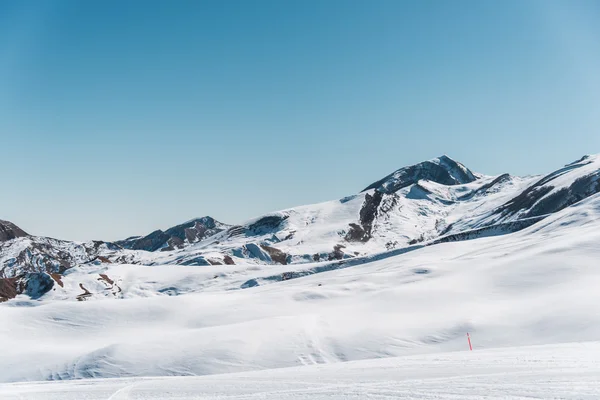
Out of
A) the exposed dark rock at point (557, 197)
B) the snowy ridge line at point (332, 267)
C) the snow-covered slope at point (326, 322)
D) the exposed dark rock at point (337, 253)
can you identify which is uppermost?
the exposed dark rock at point (557, 197)

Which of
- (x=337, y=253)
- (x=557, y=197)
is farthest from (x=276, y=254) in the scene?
(x=557, y=197)

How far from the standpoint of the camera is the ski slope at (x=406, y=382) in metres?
12.3

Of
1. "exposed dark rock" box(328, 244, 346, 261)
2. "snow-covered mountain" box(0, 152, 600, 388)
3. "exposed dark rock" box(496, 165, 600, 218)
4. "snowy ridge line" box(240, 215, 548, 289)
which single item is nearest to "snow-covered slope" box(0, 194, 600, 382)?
"snow-covered mountain" box(0, 152, 600, 388)

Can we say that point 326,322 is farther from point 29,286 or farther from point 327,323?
point 29,286

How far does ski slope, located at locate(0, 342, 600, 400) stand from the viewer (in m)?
12.3

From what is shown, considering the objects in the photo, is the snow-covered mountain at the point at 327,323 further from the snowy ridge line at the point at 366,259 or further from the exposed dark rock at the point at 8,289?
the exposed dark rock at the point at 8,289

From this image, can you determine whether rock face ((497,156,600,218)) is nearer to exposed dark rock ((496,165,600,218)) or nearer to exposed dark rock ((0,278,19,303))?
exposed dark rock ((496,165,600,218))

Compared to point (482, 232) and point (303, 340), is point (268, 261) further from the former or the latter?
point (303, 340)

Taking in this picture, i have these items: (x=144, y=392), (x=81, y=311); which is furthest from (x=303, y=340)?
(x=81, y=311)

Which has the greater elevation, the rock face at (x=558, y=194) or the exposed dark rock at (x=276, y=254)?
the rock face at (x=558, y=194)

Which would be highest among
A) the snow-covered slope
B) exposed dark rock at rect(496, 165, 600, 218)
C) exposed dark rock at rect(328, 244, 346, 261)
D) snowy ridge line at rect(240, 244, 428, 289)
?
exposed dark rock at rect(496, 165, 600, 218)

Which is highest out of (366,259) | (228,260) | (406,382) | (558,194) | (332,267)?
(558,194)

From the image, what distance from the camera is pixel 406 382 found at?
14422 mm

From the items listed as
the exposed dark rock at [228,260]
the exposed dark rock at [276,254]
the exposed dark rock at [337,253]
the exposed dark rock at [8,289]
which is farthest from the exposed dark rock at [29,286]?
the exposed dark rock at [337,253]
